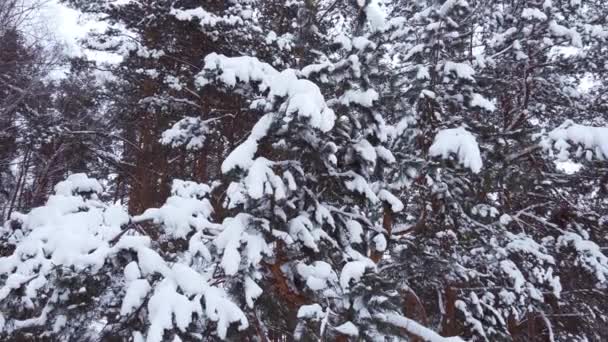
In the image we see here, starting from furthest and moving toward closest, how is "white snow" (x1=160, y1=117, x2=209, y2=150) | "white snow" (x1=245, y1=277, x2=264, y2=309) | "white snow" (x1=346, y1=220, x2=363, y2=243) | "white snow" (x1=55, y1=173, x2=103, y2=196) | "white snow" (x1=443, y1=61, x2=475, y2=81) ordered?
"white snow" (x1=160, y1=117, x2=209, y2=150) → "white snow" (x1=443, y1=61, x2=475, y2=81) → "white snow" (x1=346, y1=220, x2=363, y2=243) → "white snow" (x1=55, y1=173, x2=103, y2=196) → "white snow" (x1=245, y1=277, x2=264, y2=309)

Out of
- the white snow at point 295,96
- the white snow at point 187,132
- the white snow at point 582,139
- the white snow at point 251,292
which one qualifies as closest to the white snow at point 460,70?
the white snow at point 582,139

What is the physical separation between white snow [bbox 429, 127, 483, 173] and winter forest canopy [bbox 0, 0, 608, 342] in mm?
20

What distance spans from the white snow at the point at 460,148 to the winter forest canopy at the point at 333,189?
2 centimetres

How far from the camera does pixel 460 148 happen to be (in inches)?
165

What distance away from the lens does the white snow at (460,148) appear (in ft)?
13.2

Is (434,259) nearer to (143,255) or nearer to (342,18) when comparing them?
→ (143,255)

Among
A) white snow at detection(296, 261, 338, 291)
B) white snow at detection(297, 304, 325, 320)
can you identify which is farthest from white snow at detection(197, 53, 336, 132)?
white snow at detection(297, 304, 325, 320)

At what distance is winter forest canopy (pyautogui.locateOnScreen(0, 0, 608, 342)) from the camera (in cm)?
319

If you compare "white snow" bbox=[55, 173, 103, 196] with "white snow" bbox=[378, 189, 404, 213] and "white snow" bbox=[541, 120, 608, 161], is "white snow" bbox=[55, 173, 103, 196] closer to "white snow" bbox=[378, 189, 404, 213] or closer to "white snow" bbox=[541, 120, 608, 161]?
"white snow" bbox=[378, 189, 404, 213]

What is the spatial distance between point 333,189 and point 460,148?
4.31ft

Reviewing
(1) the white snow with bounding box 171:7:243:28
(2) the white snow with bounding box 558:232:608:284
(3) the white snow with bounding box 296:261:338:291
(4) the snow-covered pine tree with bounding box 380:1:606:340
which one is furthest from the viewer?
(1) the white snow with bounding box 171:7:243:28

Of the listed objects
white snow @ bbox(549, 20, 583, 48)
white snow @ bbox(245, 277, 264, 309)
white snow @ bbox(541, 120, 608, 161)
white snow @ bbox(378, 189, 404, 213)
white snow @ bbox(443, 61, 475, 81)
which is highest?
white snow @ bbox(549, 20, 583, 48)

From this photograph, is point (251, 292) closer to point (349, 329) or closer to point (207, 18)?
point (349, 329)

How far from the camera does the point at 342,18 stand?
8711 mm
